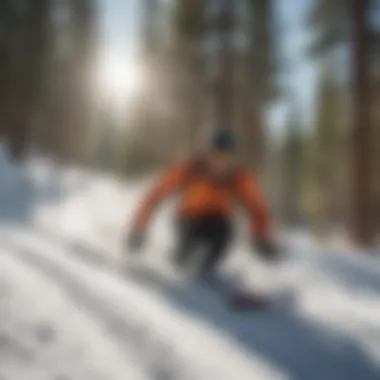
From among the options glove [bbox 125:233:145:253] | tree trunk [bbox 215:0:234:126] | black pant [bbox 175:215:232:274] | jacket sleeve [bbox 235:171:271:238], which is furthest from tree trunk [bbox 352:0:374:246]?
glove [bbox 125:233:145:253]

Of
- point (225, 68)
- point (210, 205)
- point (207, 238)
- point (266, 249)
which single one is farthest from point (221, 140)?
point (225, 68)

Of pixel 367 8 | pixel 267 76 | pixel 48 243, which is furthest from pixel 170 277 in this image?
pixel 267 76

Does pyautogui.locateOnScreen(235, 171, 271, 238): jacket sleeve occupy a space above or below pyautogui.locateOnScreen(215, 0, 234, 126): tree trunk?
below

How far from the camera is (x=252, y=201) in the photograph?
616 centimetres

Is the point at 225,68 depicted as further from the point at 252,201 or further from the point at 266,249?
the point at 266,249

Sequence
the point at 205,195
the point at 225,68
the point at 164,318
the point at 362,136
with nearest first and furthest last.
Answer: the point at 164,318
the point at 205,195
the point at 362,136
the point at 225,68

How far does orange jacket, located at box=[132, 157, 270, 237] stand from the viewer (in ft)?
19.7

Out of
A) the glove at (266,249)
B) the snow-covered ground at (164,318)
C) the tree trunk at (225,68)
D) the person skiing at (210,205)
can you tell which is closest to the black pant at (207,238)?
the person skiing at (210,205)

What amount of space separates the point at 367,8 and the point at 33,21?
10.9 m

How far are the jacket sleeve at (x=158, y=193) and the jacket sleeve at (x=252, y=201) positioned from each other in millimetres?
589

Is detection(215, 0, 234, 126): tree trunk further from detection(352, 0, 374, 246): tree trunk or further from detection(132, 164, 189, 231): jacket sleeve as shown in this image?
detection(132, 164, 189, 231): jacket sleeve

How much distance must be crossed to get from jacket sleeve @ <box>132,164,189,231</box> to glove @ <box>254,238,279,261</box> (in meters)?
0.98

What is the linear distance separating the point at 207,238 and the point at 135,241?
0.73 m

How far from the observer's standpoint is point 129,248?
609cm
